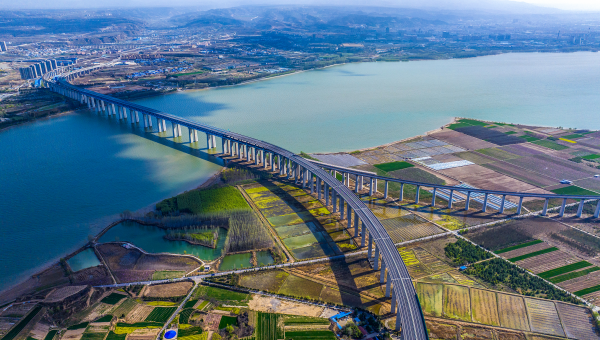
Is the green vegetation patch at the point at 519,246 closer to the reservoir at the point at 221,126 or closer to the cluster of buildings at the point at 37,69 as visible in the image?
the reservoir at the point at 221,126

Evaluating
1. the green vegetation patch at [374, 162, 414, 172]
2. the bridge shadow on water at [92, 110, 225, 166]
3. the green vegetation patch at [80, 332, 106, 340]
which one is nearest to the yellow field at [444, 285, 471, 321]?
the green vegetation patch at [80, 332, 106, 340]

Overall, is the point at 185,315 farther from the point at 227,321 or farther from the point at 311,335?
the point at 311,335

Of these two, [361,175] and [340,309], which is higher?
[361,175]

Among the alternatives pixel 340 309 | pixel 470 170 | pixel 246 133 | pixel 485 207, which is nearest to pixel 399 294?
pixel 340 309

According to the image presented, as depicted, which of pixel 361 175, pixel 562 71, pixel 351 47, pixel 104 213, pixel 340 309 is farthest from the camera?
pixel 351 47

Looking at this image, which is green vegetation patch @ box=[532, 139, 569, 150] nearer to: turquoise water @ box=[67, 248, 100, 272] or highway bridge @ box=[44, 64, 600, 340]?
highway bridge @ box=[44, 64, 600, 340]

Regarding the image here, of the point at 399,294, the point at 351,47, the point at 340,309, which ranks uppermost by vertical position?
the point at 351,47

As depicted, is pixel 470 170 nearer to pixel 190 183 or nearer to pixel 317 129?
pixel 317 129

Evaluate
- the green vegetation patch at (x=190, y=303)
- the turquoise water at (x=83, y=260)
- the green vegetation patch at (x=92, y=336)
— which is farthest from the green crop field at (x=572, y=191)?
the turquoise water at (x=83, y=260)
